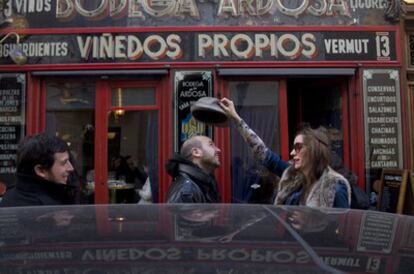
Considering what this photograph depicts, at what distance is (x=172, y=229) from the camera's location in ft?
5.56

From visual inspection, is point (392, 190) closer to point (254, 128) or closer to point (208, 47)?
point (254, 128)

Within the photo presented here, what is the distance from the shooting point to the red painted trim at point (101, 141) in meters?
7.21

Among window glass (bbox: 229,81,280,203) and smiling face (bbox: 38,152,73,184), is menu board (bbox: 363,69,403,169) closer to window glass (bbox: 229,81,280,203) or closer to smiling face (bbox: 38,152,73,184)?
window glass (bbox: 229,81,280,203)

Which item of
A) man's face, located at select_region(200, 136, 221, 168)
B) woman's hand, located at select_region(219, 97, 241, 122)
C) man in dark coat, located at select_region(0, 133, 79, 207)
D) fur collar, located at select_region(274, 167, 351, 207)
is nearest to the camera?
man in dark coat, located at select_region(0, 133, 79, 207)

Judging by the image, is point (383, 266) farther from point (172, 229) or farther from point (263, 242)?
point (172, 229)

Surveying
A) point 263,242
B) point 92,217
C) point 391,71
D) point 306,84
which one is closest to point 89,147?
point 306,84

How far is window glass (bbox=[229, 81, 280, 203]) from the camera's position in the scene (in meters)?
Answer: 7.20

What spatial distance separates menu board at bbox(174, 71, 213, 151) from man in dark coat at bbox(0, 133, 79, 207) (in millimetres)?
3992

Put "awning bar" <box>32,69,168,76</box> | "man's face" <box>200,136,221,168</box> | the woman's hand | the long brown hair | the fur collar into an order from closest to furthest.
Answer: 1. the fur collar
2. the long brown hair
3. "man's face" <box>200,136,221,168</box>
4. the woman's hand
5. "awning bar" <box>32,69,168,76</box>

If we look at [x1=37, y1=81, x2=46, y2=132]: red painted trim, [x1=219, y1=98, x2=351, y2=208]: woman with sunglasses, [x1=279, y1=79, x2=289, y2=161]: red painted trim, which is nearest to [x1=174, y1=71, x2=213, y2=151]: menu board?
[x1=279, y1=79, x2=289, y2=161]: red painted trim

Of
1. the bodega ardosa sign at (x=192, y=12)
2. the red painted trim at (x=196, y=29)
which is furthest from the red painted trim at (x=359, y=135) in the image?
the bodega ardosa sign at (x=192, y=12)

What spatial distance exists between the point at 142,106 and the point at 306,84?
2523mm

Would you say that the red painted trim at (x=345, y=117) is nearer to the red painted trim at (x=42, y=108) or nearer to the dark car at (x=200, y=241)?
the red painted trim at (x=42, y=108)

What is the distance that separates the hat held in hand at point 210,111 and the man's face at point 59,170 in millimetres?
2072
